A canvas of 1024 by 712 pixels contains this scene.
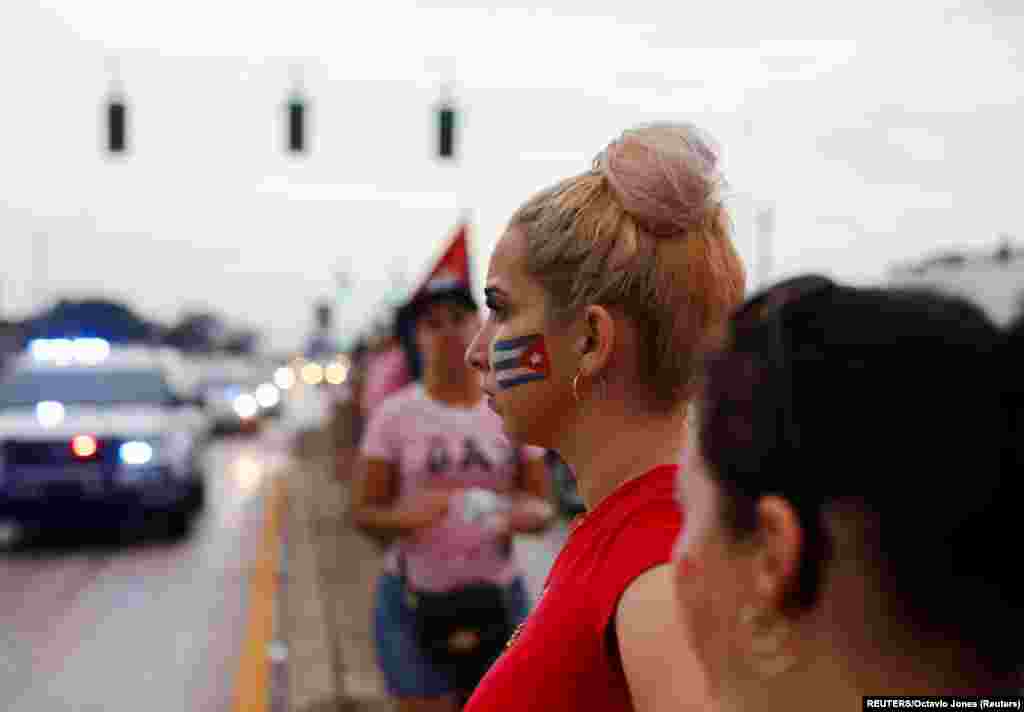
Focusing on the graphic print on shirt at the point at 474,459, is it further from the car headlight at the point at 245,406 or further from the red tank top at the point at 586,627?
the car headlight at the point at 245,406

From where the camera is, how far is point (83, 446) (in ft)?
42.2

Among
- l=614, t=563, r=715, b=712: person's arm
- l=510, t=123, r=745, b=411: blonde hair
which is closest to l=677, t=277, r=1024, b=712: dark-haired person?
l=614, t=563, r=715, b=712: person's arm

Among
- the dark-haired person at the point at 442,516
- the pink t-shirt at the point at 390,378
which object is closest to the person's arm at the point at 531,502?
the dark-haired person at the point at 442,516

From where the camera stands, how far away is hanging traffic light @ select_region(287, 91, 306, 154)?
25.2 m

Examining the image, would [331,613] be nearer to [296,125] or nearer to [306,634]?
[306,634]

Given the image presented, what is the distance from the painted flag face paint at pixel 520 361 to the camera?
6.17 ft

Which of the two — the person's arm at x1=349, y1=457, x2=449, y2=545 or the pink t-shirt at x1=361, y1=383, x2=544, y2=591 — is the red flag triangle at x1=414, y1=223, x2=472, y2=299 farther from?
the person's arm at x1=349, y1=457, x2=449, y2=545

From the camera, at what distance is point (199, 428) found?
15281mm

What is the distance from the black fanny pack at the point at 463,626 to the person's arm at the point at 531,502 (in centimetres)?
22

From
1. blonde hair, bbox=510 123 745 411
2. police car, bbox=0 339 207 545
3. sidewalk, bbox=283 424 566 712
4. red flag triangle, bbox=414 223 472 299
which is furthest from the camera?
police car, bbox=0 339 207 545

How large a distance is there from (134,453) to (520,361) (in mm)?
11798

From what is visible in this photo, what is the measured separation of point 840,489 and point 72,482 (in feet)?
41.8

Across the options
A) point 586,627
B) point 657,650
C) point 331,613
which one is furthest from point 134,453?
point 657,650

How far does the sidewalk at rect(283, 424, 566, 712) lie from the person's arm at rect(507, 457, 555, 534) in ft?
0.92
